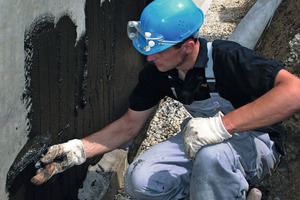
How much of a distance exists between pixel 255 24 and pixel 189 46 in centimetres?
255

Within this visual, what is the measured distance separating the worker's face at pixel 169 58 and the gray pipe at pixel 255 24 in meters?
1.94

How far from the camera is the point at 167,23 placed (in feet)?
7.38

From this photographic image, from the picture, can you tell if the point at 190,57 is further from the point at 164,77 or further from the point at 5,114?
the point at 5,114

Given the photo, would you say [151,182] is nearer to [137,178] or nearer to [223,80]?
[137,178]

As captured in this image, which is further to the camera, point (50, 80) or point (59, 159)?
point (59, 159)

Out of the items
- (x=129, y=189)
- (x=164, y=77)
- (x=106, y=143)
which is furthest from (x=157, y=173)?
(x=164, y=77)

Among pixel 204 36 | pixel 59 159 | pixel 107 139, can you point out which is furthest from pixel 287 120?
pixel 204 36

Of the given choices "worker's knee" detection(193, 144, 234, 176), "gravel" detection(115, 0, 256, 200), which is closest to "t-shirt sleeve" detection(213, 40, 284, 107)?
"worker's knee" detection(193, 144, 234, 176)

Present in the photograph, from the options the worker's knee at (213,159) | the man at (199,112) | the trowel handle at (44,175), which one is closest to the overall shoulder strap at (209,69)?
the man at (199,112)

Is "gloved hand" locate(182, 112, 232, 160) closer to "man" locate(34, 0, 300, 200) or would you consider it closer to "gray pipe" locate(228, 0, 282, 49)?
"man" locate(34, 0, 300, 200)

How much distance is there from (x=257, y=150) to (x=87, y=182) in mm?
1364

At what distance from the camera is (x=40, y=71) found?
2039 millimetres

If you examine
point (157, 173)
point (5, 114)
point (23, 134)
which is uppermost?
point (5, 114)

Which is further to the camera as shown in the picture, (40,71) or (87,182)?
(87,182)
